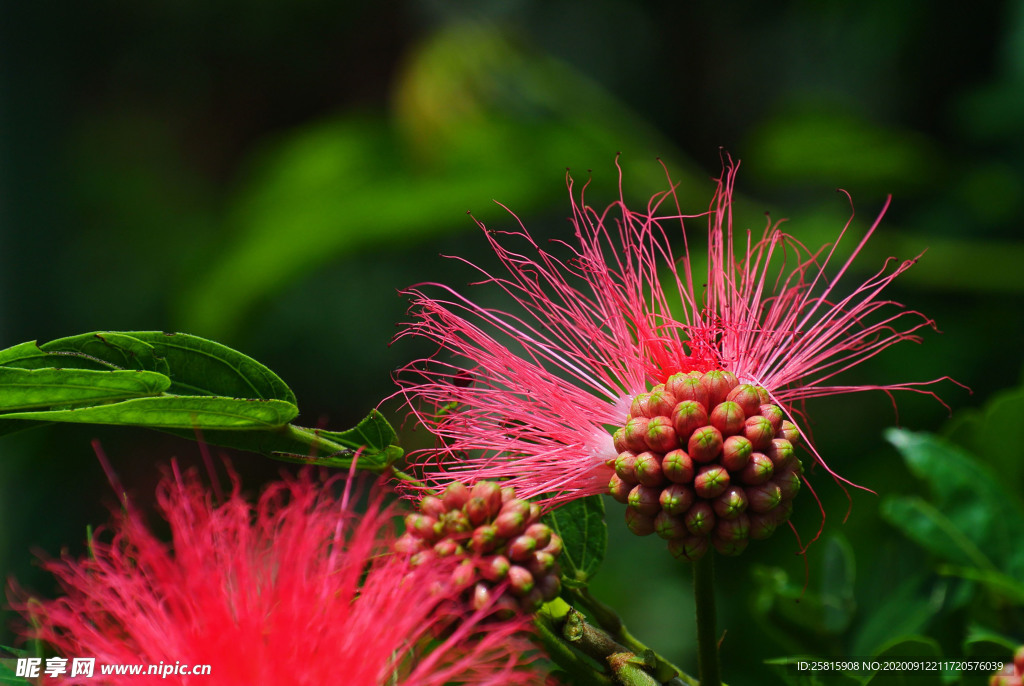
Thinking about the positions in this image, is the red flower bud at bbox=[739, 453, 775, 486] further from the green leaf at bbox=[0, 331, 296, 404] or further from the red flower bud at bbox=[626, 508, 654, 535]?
the green leaf at bbox=[0, 331, 296, 404]

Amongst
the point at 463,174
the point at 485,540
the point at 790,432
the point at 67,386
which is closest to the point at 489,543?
the point at 485,540

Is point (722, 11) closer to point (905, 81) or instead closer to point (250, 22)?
point (905, 81)

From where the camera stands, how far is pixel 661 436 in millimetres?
1111

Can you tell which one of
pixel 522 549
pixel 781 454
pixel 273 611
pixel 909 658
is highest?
pixel 781 454

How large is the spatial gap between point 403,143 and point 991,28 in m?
2.42

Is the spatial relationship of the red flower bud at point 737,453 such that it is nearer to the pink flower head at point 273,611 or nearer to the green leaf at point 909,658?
the pink flower head at point 273,611

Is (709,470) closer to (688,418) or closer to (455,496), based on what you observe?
(688,418)

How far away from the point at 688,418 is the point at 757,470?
11 centimetres

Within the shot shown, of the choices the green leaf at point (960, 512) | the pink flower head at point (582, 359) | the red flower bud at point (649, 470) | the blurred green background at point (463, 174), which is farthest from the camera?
the blurred green background at point (463, 174)

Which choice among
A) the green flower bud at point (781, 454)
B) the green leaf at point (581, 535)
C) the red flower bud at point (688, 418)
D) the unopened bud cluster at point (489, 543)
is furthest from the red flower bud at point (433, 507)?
the green flower bud at point (781, 454)

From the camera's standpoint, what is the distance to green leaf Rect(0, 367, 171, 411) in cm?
104

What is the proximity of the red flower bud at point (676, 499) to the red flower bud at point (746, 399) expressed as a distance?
0.42ft

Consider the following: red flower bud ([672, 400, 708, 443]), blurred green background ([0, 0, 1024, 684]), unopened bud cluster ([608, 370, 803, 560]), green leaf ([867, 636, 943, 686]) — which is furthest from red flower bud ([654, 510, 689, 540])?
blurred green background ([0, 0, 1024, 684])

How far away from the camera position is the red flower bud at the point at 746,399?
1.13 m
